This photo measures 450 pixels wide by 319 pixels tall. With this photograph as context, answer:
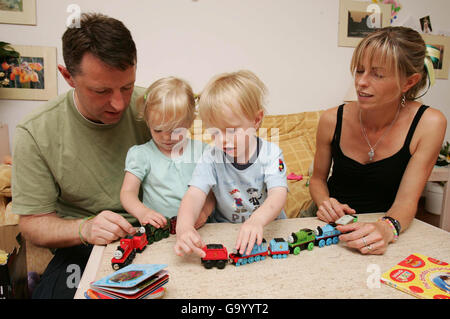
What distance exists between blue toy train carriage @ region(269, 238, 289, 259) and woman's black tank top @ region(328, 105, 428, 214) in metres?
0.66

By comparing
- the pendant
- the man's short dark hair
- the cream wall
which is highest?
the cream wall

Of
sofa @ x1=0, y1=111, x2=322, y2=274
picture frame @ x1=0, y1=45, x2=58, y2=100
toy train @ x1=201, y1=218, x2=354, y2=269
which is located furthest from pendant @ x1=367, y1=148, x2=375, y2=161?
picture frame @ x1=0, y1=45, x2=58, y2=100

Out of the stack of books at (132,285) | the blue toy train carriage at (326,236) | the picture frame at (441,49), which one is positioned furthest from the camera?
the picture frame at (441,49)

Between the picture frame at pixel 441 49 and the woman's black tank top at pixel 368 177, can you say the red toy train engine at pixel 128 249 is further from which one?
the picture frame at pixel 441 49

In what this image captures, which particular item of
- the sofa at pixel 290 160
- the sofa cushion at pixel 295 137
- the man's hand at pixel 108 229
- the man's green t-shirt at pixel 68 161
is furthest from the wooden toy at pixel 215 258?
the sofa cushion at pixel 295 137

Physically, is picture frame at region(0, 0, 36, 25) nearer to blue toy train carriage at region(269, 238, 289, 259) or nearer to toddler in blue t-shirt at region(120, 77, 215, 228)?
toddler in blue t-shirt at region(120, 77, 215, 228)

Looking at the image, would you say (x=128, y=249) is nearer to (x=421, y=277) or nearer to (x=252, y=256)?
(x=252, y=256)

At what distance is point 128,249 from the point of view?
0.77 meters

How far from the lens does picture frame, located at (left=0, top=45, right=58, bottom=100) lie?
8.36 feet

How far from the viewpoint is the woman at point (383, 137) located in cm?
111

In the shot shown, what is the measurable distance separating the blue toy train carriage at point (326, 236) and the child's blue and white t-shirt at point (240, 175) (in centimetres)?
20

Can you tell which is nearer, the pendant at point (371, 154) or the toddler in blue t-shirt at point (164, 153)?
the toddler in blue t-shirt at point (164, 153)
